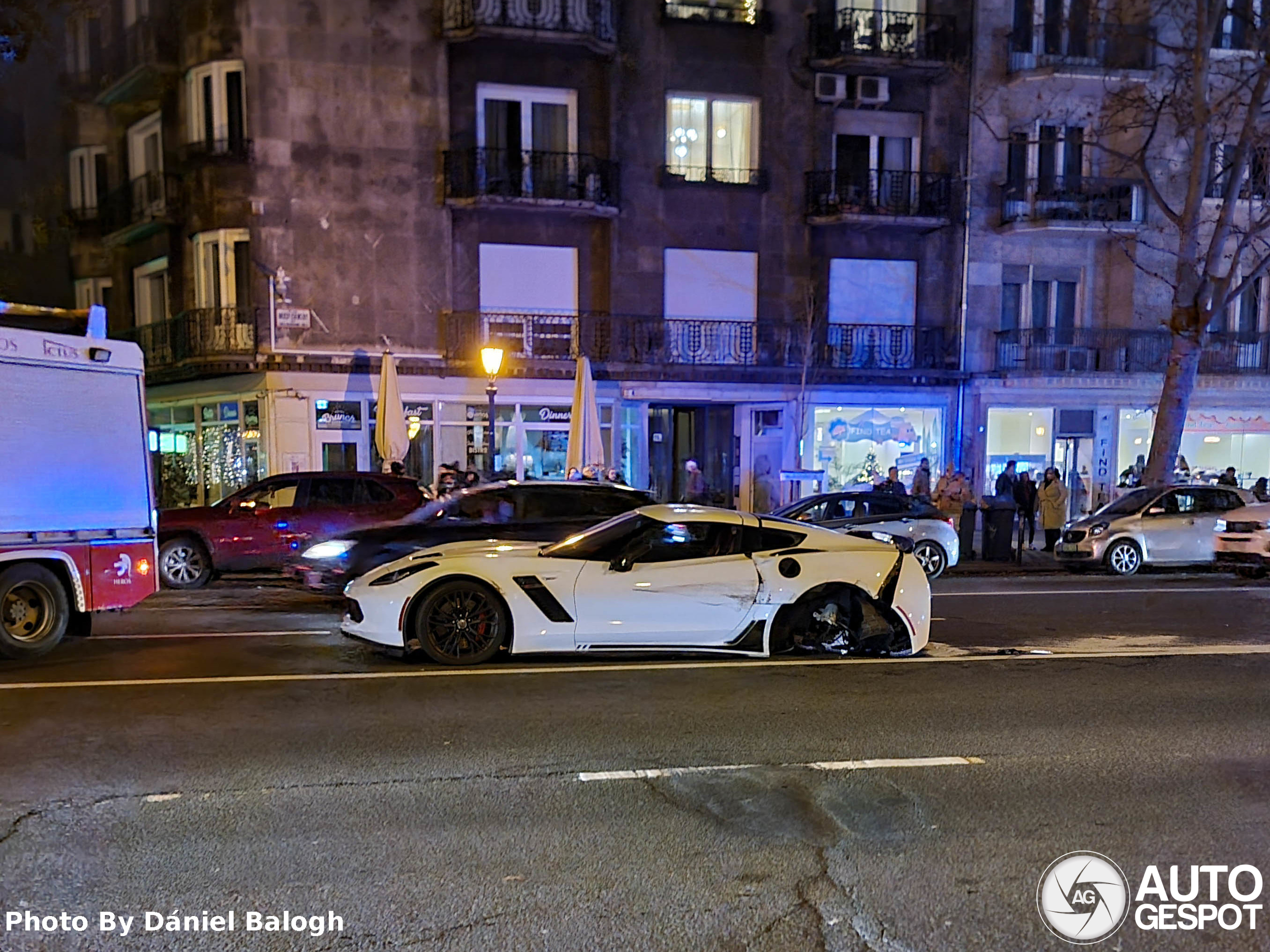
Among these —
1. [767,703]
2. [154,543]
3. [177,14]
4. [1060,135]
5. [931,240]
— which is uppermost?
[177,14]

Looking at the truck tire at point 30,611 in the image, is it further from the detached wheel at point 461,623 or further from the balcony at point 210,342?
the balcony at point 210,342

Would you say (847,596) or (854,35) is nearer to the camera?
(847,596)

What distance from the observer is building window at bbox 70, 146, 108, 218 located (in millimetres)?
23203

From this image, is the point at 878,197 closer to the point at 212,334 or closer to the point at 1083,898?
the point at 212,334

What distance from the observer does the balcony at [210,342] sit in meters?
19.0

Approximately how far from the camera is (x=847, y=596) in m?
8.01

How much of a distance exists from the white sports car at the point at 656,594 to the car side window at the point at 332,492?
5.67m

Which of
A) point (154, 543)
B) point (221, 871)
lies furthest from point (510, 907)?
point (154, 543)

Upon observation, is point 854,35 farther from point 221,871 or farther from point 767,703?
point 221,871

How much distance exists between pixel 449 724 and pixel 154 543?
4.40 m

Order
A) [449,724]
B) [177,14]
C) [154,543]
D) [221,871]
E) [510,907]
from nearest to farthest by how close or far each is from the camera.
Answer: [510,907] < [221,871] < [449,724] < [154,543] < [177,14]

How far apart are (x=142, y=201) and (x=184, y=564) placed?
12.5 meters

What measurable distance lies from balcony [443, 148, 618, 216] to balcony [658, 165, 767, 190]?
1.49 metres

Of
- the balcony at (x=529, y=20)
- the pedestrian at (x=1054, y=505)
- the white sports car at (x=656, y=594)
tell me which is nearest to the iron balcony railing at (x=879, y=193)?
the balcony at (x=529, y=20)
